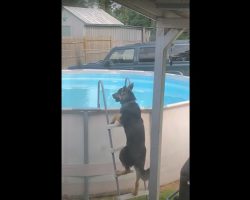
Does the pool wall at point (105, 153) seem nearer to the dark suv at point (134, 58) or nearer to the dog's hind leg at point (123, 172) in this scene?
the dog's hind leg at point (123, 172)

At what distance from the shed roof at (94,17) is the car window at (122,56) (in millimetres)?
A: 150

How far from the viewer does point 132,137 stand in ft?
5.68

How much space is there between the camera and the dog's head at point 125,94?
61.0 inches

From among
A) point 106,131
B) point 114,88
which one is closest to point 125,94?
point 114,88

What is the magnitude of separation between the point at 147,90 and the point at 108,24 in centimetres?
48

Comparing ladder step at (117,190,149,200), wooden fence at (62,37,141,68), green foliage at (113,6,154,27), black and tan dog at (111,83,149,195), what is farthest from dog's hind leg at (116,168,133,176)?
green foliage at (113,6,154,27)

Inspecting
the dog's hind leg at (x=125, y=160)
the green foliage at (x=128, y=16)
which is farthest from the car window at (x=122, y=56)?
the dog's hind leg at (x=125, y=160)

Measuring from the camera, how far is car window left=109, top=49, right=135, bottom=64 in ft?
4.35

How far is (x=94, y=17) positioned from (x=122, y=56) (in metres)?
0.27

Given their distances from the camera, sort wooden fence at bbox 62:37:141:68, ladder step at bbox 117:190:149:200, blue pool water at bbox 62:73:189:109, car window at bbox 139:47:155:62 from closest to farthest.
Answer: wooden fence at bbox 62:37:141:68 < blue pool water at bbox 62:73:189:109 < car window at bbox 139:47:155:62 < ladder step at bbox 117:190:149:200

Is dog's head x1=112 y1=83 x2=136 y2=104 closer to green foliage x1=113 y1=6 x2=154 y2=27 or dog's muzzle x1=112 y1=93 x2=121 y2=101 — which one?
dog's muzzle x1=112 y1=93 x2=121 y2=101
